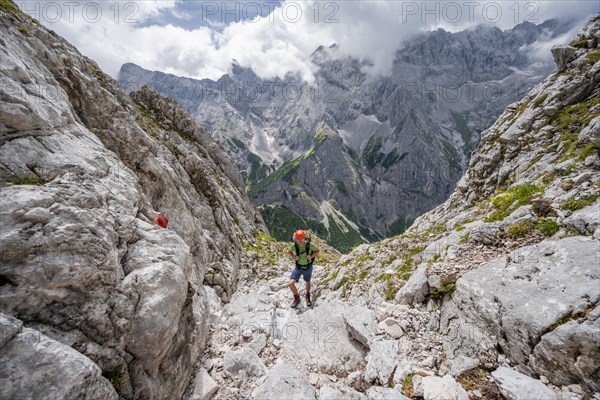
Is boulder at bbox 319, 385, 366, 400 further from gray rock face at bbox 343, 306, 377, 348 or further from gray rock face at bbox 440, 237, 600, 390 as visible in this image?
gray rock face at bbox 440, 237, 600, 390

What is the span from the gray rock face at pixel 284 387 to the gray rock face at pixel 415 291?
5428mm

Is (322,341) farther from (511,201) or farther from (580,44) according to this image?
(580,44)

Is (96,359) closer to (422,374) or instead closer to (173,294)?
(173,294)

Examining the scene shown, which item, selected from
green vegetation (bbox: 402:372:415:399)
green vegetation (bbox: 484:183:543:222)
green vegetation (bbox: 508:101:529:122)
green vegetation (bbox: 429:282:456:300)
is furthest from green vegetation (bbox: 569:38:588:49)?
green vegetation (bbox: 402:372:415:399)

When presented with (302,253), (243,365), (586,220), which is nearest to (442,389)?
(243,365)

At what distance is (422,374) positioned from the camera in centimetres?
760

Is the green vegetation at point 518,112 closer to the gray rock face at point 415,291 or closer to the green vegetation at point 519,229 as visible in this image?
the green vegetation at point 519,229

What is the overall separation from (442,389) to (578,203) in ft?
A: 29.1

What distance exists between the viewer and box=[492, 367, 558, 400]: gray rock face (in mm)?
6059

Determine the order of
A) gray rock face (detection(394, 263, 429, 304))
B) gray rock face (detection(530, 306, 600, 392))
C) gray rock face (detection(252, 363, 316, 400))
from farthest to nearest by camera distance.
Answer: gray rock face (detection(394, 263, 429, 304)) → gray rock face (detection(252, 363, 316, 400)) → gray rock face (detection(530, 306, 600, 392))

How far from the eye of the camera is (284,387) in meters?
7.88

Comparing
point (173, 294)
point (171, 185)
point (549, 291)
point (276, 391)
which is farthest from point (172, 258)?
point (171, 185)

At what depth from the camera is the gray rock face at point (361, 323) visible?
962 cm

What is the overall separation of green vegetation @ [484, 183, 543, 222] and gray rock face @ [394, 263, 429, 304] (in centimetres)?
519
